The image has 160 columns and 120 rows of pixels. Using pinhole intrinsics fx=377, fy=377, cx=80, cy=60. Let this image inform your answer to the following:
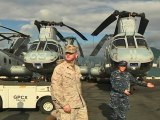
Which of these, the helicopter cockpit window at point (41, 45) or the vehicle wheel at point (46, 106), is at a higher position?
the helicopter cockpit window at point (41, 45)

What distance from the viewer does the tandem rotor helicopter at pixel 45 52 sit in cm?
2550

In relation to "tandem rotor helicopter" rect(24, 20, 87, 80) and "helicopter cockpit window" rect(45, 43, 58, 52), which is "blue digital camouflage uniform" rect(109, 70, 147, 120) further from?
"helicopter cockpit window" rect(45, 43, 58, 52)

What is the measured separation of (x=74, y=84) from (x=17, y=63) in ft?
106

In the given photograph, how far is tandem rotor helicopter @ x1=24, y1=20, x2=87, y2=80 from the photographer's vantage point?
2550cm

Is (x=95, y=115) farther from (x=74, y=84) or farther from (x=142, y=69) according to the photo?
(x=142, y=69)

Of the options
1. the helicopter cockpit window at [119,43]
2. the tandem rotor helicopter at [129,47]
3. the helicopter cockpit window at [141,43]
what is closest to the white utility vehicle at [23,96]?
the tandem rotor helicopter at [129,47]

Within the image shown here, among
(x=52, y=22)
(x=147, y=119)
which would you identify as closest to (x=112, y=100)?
(x=147, y=119)

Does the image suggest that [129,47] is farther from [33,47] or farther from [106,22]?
[33,47]

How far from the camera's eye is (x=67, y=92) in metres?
6.07

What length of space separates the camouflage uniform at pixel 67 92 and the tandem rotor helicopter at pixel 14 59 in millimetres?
27560

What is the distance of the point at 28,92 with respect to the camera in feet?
42.8

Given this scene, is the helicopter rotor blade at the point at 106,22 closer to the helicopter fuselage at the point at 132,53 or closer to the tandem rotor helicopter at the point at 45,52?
the tandem rotor helicopter at the point at 45,52

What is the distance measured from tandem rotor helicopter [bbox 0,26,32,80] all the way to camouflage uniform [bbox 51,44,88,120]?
90.4ft

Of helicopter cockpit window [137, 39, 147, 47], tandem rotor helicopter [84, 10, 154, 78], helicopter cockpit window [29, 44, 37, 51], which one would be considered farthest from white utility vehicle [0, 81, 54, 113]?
helicopter cockpit window [29, 44, 37, 51]
